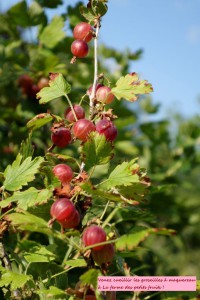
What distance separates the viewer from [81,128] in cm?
93

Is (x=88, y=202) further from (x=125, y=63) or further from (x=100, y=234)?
(x=125, y=63)

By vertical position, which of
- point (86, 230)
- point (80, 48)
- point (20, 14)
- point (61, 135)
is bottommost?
point (86, 230)

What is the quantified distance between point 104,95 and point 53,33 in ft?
3.63

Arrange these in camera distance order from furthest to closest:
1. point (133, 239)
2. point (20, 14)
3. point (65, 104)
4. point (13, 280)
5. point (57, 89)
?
point (65, 104) < point (20, 14) < point (57, 89) < point (13, 280) < point (133, 239)

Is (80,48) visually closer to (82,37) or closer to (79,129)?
(82,37)

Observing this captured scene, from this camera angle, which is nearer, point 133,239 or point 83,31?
point 133,239

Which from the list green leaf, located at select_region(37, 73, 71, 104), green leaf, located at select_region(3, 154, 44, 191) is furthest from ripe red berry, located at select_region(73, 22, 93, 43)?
green leaf, located at select_region(3, 154, 44, 191)

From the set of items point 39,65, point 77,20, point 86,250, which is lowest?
point 86,250

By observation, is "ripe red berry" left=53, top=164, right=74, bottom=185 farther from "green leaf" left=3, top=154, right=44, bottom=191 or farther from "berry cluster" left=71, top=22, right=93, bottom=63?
"berry cluster" left=71, top=22, right=93, bottom=63

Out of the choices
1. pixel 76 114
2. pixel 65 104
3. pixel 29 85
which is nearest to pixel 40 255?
pixel 76 114

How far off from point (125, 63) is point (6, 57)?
94cm

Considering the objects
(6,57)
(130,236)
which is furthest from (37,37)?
(130,236)

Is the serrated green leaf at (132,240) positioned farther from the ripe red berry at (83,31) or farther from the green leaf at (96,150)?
the ripe red berry at (83,31)

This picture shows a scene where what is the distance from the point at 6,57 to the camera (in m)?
2.09
